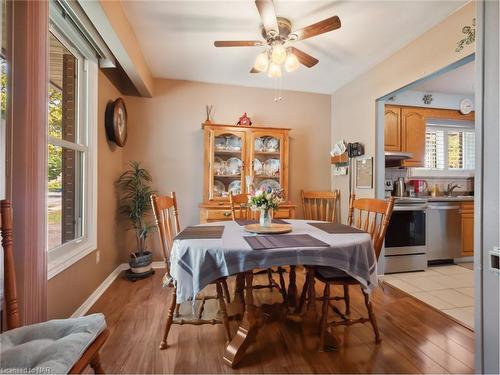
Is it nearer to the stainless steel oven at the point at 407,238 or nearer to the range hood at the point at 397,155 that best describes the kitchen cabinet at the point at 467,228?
the stainless steel oven at the point at 407,238

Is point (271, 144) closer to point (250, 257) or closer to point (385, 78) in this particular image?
point (385, 78)

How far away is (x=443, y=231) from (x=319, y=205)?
1.65 meters

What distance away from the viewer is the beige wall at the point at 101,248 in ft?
5.63

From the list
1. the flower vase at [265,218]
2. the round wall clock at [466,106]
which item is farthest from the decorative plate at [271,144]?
the round wall clock at [466,106]

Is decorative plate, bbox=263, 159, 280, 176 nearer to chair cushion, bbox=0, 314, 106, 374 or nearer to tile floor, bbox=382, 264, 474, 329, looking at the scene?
tile floor, bbox=382, 264, 474, 329

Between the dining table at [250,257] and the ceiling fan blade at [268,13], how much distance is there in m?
1.43

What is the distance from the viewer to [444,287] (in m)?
2.55

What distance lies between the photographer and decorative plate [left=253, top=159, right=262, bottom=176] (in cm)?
322

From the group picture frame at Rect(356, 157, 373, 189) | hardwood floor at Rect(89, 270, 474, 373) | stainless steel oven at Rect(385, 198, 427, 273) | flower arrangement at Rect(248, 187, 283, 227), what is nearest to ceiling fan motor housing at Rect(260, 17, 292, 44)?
flower arrangement at Rect(248, 187, 283, 227)

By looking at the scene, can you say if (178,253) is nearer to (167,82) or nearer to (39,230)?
(39,230)

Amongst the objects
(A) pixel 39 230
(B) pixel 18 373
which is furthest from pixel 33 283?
(B) pixel 18 373

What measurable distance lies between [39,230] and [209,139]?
82.9 inches

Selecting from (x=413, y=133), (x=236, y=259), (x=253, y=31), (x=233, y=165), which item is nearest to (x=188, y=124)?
(x=233, y=165)

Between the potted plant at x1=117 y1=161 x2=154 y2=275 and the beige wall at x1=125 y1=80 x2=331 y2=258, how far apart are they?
219mm
